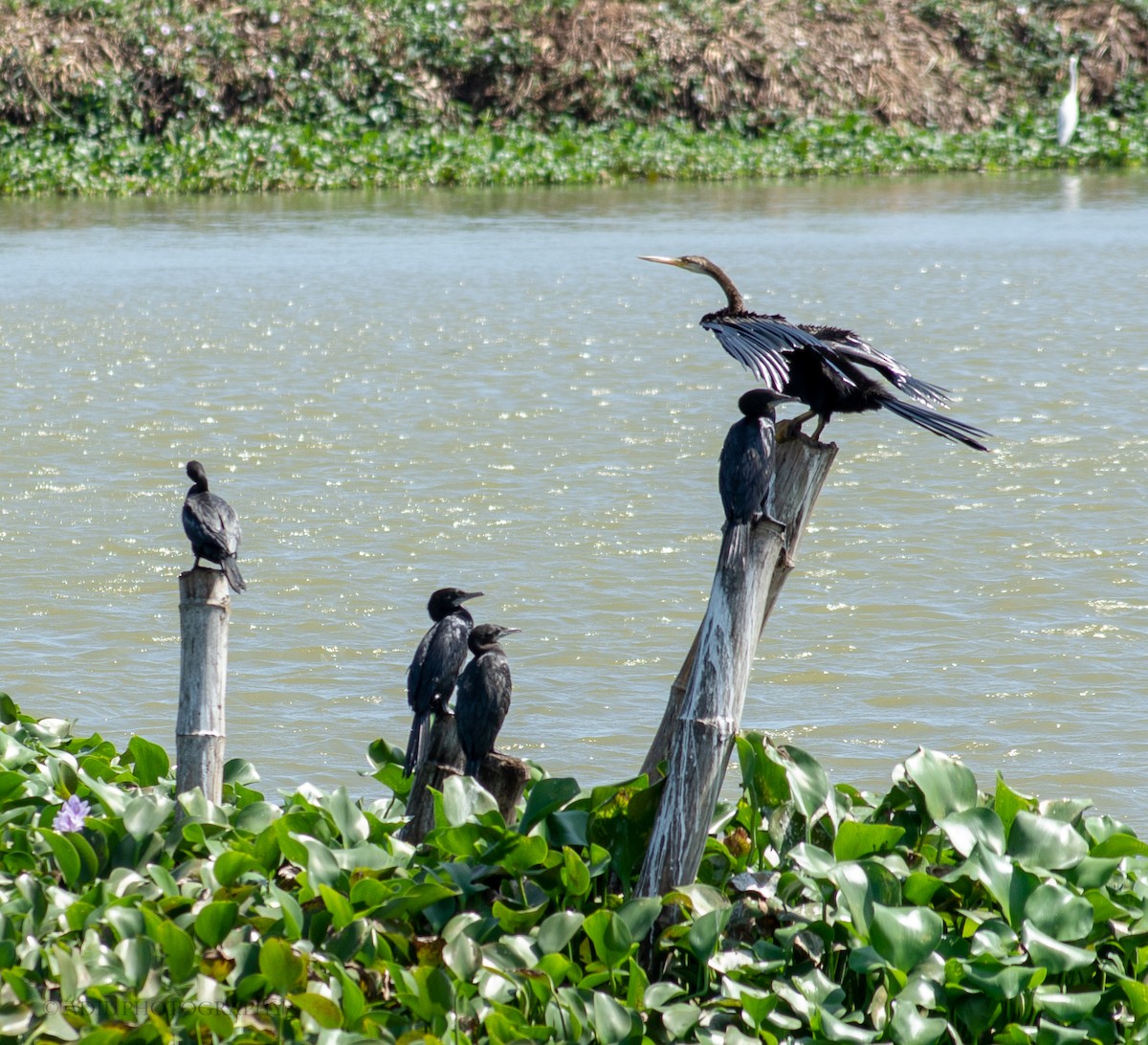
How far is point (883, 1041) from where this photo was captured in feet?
9.41

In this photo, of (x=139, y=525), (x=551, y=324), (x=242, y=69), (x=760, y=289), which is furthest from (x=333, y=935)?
(x=242, y=69)

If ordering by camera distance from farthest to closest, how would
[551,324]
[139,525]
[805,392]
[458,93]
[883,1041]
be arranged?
[458,93]
[551,324]
[139,525]
[805,392]
[883,1041]

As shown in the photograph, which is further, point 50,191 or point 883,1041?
point 50,191

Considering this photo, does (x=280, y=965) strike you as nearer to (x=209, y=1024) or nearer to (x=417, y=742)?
(x=209, y=1024)

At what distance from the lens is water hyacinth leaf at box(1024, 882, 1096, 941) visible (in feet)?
9.67

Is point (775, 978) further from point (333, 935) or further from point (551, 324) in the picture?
point (551, 324)

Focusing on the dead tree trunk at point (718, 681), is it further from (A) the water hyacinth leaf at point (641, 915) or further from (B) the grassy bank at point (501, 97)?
(B) the grassy bank at point (501, 97)

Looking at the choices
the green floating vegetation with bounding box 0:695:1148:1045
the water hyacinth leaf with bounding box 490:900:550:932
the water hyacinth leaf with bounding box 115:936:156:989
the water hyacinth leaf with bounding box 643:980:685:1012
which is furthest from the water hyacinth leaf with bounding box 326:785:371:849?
the water hyacinth leaf with bounding box 643:980:685:1012

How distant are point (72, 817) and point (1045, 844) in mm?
1930

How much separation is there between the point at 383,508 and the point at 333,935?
4.39 meters

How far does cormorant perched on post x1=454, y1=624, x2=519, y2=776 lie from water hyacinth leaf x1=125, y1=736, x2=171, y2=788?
761 millimetres

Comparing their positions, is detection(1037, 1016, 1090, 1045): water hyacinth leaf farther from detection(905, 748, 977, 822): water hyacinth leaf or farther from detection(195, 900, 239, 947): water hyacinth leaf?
detection(195, 900, 239, 947): water hyacinth leaf

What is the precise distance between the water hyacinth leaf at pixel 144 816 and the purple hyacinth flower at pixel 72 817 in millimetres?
92

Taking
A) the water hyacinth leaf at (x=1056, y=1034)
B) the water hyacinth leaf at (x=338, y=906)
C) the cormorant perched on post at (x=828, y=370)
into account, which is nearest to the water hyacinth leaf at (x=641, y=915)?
the water hyacinth leaf at (x=338, y=906)
